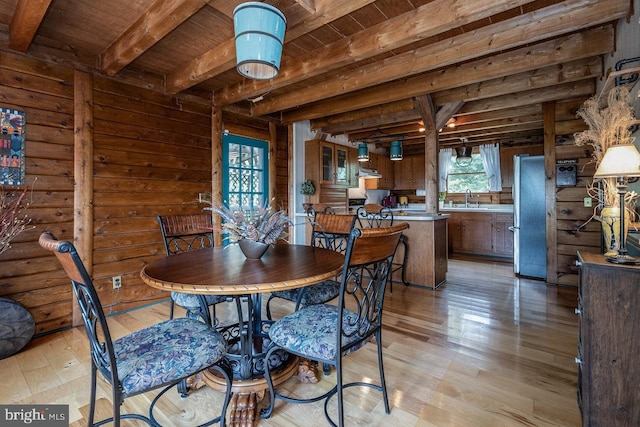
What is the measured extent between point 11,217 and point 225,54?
216 cm

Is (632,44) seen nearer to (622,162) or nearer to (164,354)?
(622,162)

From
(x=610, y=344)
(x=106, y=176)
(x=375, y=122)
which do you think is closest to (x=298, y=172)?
(x=375, y=122)

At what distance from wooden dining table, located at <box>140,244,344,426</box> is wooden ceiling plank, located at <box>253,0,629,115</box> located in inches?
76.9

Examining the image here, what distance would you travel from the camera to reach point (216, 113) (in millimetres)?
3773

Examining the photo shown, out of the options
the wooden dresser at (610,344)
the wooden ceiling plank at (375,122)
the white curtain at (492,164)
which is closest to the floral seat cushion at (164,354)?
the wooden dresser at (610,344)

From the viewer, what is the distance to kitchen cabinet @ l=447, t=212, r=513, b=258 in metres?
5.51

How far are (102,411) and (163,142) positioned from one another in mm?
2613

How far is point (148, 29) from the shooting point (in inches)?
83.5

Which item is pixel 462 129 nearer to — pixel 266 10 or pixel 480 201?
pixel 480 201

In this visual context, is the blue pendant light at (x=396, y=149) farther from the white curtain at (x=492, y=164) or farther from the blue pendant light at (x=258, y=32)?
the blue pendant light at (x=258, y=32)

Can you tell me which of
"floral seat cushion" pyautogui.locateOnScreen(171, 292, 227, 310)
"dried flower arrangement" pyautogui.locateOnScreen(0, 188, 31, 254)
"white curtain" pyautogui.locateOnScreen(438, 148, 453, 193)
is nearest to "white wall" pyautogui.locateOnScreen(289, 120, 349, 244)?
"floral seat cushion" pyautogui.locateOnScreen(171, 292, 227, 310)

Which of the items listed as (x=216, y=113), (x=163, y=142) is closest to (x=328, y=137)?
(x=216, y=113)

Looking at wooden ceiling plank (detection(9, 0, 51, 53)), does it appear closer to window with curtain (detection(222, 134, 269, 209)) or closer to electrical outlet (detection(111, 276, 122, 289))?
window with curtain (detection(222, 134, 269, 209))

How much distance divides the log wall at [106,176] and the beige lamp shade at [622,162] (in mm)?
3616
